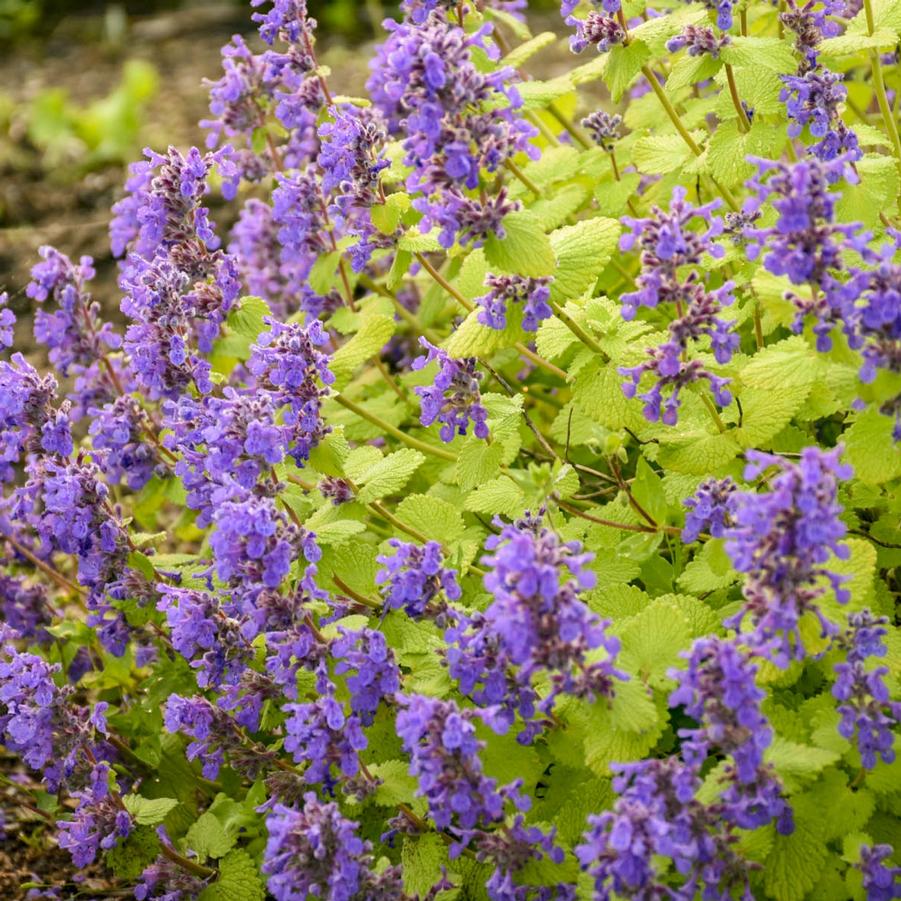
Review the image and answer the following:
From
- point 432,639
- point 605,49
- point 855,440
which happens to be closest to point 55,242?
point 605,49

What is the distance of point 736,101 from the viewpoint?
3.76 metres

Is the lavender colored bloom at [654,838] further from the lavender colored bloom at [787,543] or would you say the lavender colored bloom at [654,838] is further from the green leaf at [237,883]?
the green leaf at [237,883]

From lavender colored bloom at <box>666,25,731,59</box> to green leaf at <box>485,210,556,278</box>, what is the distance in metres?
0.91

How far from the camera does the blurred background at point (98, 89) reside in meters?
8.02

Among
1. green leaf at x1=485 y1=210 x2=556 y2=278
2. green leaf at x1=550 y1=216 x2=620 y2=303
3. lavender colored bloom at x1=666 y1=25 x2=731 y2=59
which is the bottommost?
green leaf at x1=550 y1=216 x2=620 y2=303

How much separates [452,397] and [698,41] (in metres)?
1.29

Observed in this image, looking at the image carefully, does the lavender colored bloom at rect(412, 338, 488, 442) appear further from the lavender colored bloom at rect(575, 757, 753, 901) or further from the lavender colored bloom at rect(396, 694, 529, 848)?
the lavender colored bloom at rect(575, 757, 753, 901)

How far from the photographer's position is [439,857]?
10.3 ft

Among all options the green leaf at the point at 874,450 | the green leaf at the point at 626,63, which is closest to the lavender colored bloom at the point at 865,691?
the green leaf at the point at 874,450

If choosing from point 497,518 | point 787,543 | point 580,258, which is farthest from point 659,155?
point 787,543

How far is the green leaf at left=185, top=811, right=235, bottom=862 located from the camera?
11.5 ft

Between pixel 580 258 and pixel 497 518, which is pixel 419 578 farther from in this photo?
pixel 580 258

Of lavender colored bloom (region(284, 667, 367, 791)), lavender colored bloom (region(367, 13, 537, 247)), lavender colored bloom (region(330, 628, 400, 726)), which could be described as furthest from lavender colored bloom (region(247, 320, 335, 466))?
lavender colored bloom (region(284, 667, 367, 791))

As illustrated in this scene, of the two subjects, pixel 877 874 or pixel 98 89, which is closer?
pixel 877 874
